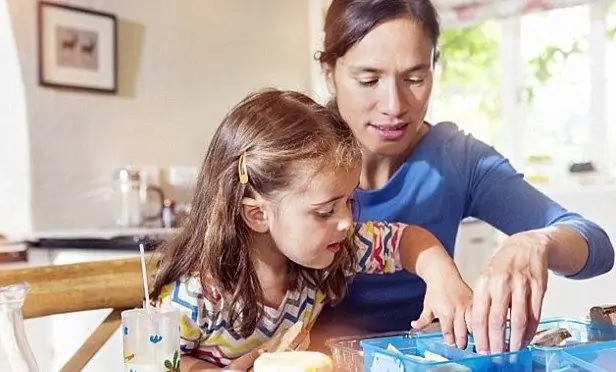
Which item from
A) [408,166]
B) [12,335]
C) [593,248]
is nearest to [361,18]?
[408,166]

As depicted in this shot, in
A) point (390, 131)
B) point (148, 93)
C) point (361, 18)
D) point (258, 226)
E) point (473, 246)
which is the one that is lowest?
point (473, 246)

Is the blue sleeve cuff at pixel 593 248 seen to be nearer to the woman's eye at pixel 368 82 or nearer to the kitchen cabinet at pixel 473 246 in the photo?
the woman's eye at pixel 368 82

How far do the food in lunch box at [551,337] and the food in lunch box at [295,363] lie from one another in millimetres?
196

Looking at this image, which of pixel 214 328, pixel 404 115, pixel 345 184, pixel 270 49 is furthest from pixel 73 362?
pixel 270 49

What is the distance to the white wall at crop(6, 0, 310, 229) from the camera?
8.34 feet

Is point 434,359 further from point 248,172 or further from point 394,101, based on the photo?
point 394,101

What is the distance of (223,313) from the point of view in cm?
93

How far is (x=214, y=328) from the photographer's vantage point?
940 millimetres

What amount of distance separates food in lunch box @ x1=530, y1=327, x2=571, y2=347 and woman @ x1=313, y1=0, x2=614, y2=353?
Answer: 0.76ft

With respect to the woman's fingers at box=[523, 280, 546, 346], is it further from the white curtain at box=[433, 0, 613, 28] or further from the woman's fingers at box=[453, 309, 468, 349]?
the white curtain at box=[433, 0, 613, 28]

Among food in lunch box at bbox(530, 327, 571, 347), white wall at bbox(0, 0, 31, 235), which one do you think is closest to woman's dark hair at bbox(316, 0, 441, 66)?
food in lunch box at bbox(530, 327, 571, 347)

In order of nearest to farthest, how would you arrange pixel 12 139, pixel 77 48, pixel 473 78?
1. pixel 12 139
2. pixel 77 48
3. pixel 473 78

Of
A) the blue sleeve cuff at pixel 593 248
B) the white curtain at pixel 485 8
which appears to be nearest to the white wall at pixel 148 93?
the white curtain at pixel 485 8

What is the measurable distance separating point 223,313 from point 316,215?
167mm
